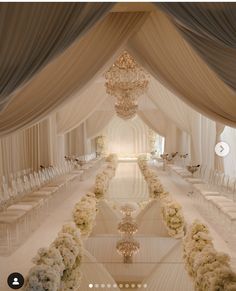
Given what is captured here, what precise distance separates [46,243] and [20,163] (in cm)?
750

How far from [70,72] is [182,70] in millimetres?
1211

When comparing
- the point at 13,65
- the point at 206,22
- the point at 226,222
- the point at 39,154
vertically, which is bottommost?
the point at 226,222

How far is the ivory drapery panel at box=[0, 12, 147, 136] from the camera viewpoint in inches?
173

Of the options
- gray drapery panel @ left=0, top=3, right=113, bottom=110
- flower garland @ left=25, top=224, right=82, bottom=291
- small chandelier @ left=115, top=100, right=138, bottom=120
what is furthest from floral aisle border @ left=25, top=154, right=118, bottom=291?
small chandelier @ left=115, top=100, right=138, bottom=120

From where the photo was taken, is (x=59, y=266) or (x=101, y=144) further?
(x=101, y=144)

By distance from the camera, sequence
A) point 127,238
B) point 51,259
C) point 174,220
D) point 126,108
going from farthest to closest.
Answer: point 126,108 < point 174,220 < point 127,238 < point 51,259

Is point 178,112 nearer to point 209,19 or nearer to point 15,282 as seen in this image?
point 209,19

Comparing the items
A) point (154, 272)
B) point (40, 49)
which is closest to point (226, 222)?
point (154, 272)

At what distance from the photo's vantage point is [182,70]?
470 centimetres

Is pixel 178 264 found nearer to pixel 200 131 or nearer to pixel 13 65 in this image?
pixel 13 65

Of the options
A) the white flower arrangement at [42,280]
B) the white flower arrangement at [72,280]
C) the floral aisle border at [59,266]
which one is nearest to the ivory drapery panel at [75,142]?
the floral aisle border at [59,266]

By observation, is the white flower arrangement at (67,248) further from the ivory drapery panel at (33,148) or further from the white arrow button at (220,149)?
the ivory drapery panel at (33,148)

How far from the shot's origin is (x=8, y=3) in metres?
3.60

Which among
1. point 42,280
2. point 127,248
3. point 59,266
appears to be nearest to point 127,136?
point 127,248
